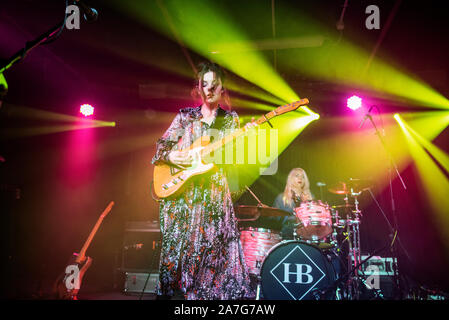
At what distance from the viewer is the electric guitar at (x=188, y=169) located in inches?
94.5

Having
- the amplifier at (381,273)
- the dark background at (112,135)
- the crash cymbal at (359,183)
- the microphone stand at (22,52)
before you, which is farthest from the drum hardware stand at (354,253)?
the microphone stand at (22,52)

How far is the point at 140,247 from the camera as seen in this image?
16.9 feet

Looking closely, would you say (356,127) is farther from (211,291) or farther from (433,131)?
(211,291)

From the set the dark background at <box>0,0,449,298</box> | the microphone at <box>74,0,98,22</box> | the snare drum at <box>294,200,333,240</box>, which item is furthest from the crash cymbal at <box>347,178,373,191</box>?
the microphone at <box>74,0,98,22</box>

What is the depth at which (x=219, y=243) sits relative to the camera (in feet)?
7.73

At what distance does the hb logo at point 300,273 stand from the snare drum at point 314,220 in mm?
952

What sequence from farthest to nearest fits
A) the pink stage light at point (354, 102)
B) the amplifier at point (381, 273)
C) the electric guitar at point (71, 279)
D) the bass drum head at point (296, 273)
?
the pink stage light at point (354, 102) < the amplifier at point (381, 273) < the electric guitar at point (71, 279) < the bass drum head at point (296, 273)

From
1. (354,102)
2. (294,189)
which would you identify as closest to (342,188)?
(294,189)

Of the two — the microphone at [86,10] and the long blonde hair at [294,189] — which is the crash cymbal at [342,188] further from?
the microphone at [86,10]

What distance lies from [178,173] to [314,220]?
98.5 inches

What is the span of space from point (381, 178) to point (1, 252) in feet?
22.2

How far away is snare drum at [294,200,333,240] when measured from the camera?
4277 mm

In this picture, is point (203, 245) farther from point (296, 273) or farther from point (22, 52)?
point (22, 52)

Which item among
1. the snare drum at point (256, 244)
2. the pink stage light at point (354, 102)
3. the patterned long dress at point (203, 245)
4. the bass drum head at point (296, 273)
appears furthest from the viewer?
the pink stage light at point (354, 102)
